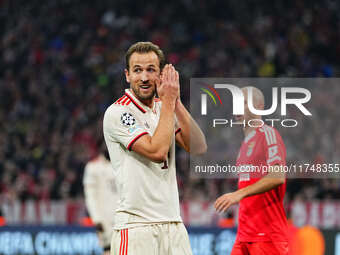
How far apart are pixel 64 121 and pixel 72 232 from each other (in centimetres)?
690

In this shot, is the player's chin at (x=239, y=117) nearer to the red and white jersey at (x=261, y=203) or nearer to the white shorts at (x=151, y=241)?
the red and white jersey at (x=261, y=203)

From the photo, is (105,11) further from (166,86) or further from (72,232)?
(166,86)

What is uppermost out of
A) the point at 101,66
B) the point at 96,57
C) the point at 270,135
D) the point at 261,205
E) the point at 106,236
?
the point at 96,57

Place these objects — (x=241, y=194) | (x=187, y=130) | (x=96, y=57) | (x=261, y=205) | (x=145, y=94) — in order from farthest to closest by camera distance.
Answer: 1. (x=96, y=57)
2. (x=261, y=205)
3. (x=241, y=194)
4. (x=187, y=130)
5. (x=145, y=94)

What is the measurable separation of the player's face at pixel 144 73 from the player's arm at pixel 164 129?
0.12 metres

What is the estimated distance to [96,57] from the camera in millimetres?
19188

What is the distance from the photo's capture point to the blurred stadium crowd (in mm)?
14986

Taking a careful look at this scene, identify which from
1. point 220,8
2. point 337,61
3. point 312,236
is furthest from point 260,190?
point 220,8

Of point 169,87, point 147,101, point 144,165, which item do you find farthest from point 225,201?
point 169,87

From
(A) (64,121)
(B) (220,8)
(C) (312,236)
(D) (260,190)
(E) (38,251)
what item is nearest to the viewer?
(D) (260,190)

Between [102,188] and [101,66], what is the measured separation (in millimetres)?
10198

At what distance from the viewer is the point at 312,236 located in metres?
9.08

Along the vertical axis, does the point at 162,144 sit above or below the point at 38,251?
above

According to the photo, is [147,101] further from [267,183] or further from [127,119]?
[267,183]
